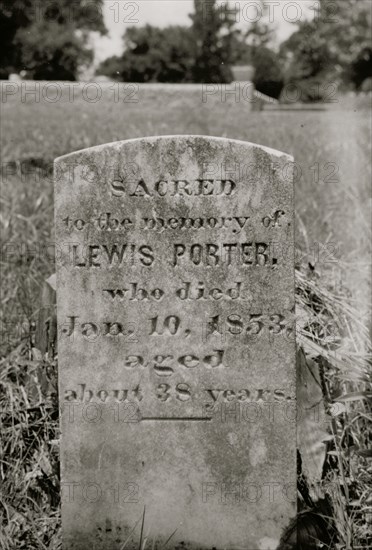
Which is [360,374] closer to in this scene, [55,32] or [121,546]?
[121,546]

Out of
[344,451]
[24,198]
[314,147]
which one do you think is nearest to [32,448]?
[344,451]

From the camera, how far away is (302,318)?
10.9 ft

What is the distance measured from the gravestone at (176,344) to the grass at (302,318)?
29 centimetres

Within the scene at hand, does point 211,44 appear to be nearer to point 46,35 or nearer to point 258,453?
point 46,35

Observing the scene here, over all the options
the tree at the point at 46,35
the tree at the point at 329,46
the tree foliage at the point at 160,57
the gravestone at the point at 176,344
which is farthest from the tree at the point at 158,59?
the gravestone at the point at 176,344

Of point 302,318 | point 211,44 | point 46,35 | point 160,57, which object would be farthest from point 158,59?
point 302,318

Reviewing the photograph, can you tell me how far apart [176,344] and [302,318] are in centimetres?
78

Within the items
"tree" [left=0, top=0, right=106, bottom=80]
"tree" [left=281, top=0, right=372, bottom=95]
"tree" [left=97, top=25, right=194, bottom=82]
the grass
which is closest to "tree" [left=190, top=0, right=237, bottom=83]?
"tree" [left=97, top=25, right=194, bottom=82]

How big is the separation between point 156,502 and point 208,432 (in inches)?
13.3

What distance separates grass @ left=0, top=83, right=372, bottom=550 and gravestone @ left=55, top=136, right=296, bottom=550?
11.5 inches

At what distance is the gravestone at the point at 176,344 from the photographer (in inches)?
106

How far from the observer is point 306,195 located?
6297mm

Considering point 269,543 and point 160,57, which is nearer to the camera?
point 269,543

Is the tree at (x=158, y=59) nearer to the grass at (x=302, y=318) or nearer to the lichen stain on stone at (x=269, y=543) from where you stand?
the grass at (x=302, y=318)
